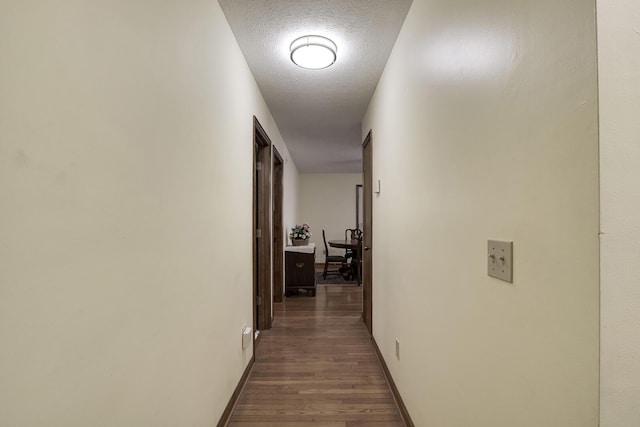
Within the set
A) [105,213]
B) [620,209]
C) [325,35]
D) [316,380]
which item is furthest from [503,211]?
[316,380]

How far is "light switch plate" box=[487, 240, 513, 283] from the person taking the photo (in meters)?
0.84

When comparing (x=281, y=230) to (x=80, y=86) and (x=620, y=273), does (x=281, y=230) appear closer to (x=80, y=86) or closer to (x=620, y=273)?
(x=80, y=86)

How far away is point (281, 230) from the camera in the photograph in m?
4.64

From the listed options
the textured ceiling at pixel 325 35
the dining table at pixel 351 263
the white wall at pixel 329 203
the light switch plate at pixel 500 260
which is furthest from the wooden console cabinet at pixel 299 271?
the light switch plate at pixel 500 260

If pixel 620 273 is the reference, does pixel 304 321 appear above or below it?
below

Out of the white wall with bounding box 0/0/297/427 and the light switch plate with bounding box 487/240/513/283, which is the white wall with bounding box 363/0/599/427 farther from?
the white wall with bounding box 0/0/297/427

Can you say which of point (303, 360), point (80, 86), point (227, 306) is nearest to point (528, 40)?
point (80, 86)

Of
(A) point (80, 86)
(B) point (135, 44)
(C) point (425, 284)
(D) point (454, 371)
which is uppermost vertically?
(B) point (135, 44)

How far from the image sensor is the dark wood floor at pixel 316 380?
1.95 metres

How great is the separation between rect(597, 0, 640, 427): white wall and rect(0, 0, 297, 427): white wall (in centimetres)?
109

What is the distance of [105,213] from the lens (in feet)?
2.70

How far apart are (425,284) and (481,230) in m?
0.63

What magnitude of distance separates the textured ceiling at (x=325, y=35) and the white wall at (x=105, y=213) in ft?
1.51

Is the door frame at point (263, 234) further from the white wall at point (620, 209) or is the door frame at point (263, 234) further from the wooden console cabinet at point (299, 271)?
the white wall at point (620, 209)
